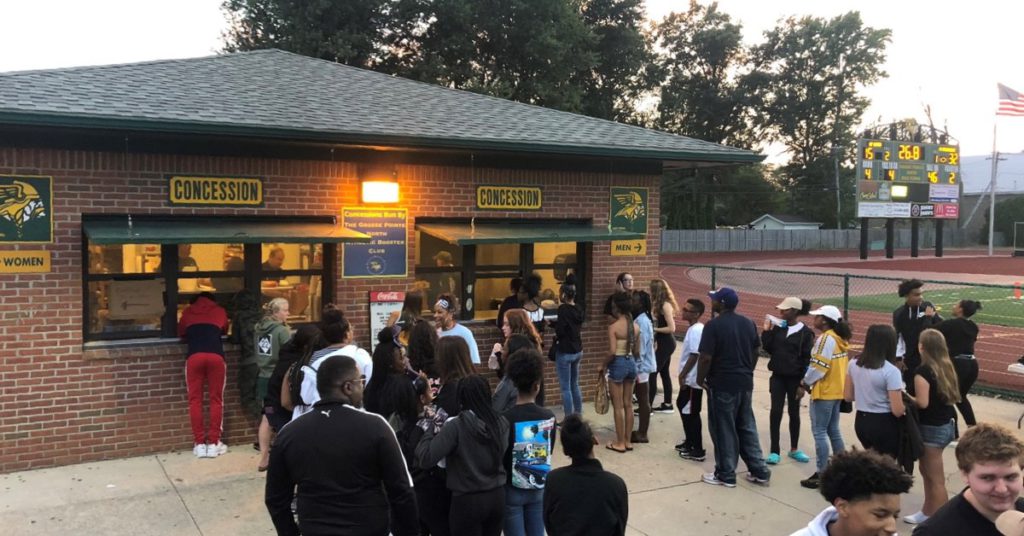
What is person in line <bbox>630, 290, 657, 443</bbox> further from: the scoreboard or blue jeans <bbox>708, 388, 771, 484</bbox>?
the scoreboard

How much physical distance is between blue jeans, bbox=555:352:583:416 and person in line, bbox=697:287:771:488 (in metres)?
1.61

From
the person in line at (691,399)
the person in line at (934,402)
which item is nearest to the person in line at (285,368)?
the person in line at (691,399)

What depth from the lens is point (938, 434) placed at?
5.98 m

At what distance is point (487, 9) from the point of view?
35375 mm

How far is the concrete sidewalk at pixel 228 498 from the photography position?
598 centimetres

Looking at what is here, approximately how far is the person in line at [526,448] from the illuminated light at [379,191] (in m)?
4.69

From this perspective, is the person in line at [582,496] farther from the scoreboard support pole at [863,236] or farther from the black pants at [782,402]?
the scoreboard support pole at [863,236]

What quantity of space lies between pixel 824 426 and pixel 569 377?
2.62 m

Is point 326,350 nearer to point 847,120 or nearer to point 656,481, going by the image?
point 656,481

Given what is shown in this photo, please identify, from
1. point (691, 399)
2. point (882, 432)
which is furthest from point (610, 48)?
point (882, 432)

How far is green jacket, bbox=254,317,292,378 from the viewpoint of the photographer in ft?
23.5

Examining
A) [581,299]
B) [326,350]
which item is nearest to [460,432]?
[326,350]

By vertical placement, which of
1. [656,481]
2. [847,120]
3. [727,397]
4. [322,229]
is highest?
[847,120]

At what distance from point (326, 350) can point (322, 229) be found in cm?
322
